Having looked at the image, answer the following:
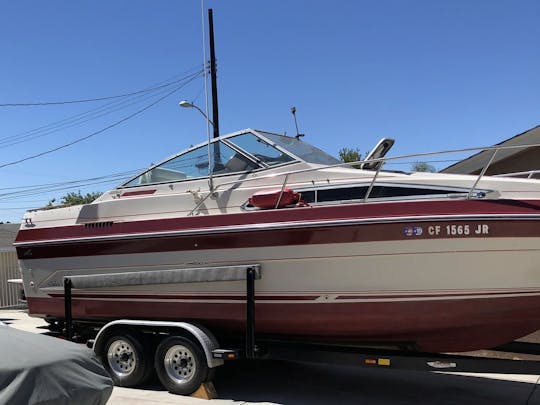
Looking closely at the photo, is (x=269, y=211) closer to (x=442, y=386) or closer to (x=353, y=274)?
(x=353, y=274)

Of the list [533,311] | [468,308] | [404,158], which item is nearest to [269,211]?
[404,158]

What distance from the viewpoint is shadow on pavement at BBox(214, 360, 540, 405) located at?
590 centimetres

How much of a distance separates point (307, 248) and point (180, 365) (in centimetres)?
208

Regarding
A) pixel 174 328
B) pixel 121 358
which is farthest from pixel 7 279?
pixel 174 328

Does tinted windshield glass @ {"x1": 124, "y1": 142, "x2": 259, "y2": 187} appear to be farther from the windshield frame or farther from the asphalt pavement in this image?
the asphalt pavement

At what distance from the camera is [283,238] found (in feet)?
18.3

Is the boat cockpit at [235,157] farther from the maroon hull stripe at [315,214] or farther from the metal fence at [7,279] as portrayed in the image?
the metal fence at [7,279]

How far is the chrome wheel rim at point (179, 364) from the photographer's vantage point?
6.02 metres

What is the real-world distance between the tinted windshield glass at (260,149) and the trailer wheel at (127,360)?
2629 mm

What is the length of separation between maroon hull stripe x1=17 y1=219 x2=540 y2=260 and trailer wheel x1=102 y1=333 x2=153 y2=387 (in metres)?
1.08

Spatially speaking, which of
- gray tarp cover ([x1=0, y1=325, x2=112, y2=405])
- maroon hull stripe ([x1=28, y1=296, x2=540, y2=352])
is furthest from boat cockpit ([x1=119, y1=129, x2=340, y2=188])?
gray tarp cover ([x1=0, y1=325, x2=112, y2=405])

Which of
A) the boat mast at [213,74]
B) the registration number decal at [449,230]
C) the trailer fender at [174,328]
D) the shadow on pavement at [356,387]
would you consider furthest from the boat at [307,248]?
the boat mast at [213,74]

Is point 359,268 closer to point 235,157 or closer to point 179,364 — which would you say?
point 235,157

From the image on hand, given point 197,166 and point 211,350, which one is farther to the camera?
point 197,166
